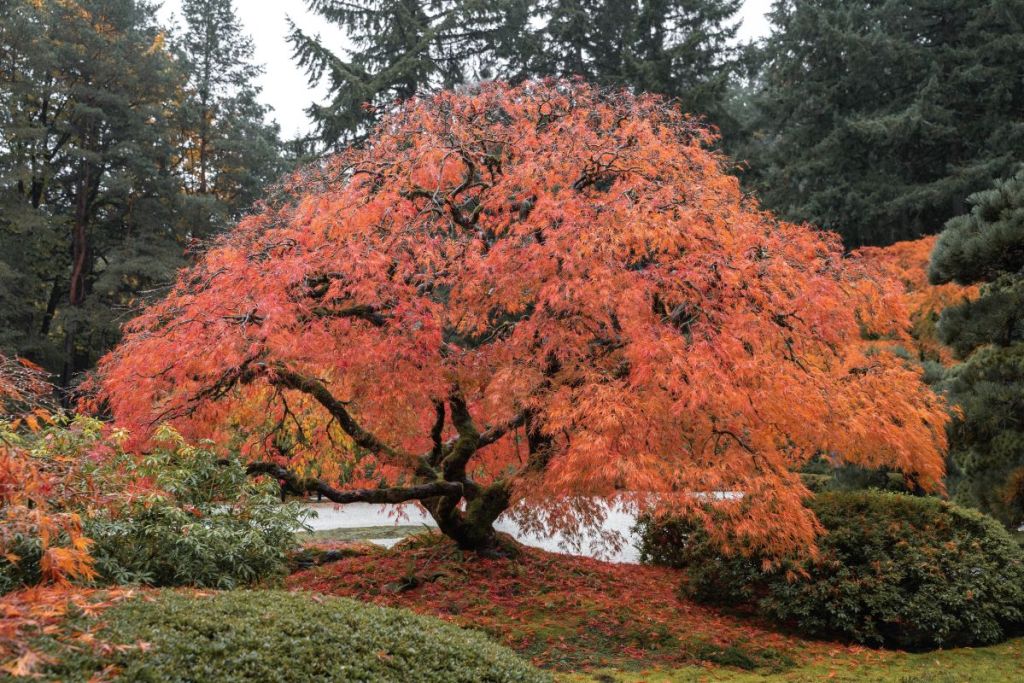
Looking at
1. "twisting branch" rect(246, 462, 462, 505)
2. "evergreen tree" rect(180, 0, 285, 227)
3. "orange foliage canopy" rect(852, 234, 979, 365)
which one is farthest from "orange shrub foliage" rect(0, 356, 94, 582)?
"evergreen tree" rect(180, 0, 285, 227)

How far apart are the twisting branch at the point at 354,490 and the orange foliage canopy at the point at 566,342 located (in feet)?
0.11

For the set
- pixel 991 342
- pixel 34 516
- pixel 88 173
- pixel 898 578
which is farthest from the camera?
pixel 88 173

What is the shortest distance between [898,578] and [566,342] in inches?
140

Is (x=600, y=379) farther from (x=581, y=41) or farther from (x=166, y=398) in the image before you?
(x=581, y=41)

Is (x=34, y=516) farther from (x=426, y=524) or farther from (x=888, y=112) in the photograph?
(x=888, y=112)

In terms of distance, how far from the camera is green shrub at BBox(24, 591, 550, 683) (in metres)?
3.07

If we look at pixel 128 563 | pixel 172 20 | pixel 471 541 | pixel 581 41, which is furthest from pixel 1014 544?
pixel 172 20

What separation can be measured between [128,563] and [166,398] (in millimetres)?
2488

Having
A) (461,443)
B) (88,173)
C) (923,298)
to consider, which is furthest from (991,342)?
(88,173)

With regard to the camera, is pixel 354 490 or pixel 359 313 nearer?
pixel 359 313

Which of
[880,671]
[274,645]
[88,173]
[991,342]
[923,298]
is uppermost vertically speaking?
[88,173]

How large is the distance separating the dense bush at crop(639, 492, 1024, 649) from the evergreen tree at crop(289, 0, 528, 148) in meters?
16.1

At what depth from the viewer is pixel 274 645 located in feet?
11.5

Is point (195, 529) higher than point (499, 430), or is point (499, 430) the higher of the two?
point (499, 430)
